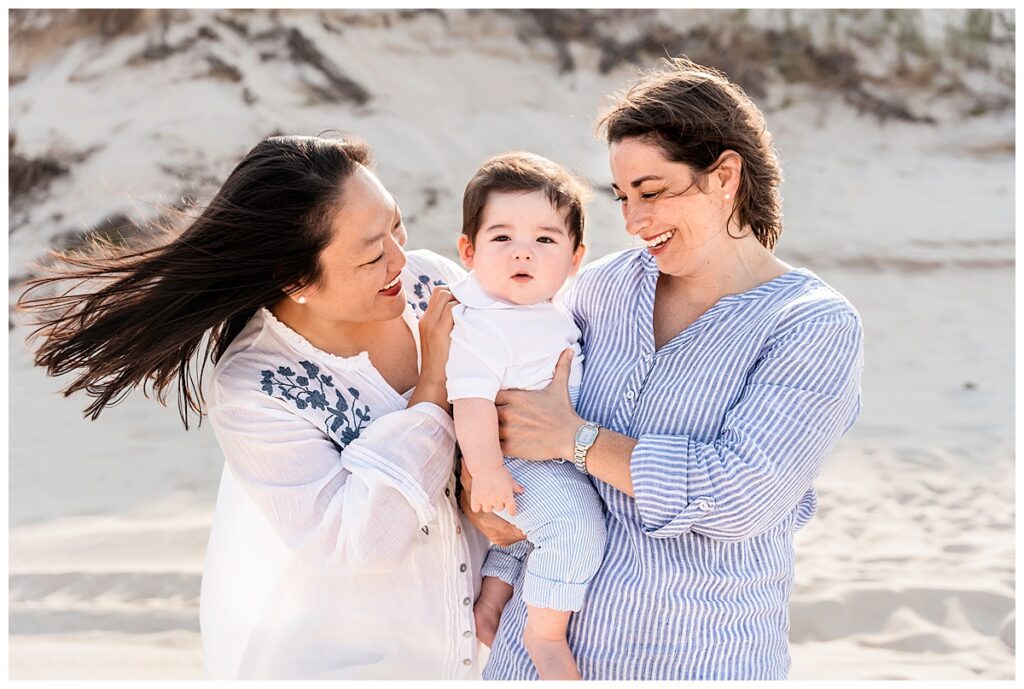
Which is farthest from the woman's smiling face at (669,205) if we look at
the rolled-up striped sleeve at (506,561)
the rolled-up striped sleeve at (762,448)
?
the rolled-up striped sleeve at (506,561)

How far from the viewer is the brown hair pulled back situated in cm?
264

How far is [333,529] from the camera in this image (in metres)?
2.73

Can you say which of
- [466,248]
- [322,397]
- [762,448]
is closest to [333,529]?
[322,397]

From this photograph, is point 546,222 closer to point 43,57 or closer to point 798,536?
point 798,536

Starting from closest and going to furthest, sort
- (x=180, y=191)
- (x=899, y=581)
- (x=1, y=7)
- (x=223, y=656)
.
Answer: (x=223, y=656) < (x=1, y=7) < (x=899, y=581) < (x=180, y=191)

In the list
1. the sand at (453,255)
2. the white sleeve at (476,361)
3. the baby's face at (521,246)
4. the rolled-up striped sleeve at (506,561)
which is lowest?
the sand at (453,255)

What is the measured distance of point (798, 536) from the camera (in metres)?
6.36

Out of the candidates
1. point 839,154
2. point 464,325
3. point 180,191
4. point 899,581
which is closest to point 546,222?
point 464,325

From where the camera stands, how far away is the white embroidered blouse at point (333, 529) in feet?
9.02

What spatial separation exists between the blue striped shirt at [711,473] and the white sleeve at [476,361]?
229 mm

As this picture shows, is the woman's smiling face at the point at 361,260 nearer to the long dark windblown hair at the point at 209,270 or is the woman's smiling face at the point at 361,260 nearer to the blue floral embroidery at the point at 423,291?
the long dark windblown hair at the point at 209,270

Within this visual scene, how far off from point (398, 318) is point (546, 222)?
1.94 ft

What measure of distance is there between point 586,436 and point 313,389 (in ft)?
2.43

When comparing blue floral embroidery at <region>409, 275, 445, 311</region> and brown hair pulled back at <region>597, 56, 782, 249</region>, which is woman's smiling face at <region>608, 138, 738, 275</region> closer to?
brown hair pulled back at <region>597, 56, 782, 249</region>
